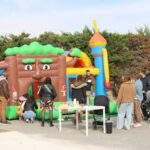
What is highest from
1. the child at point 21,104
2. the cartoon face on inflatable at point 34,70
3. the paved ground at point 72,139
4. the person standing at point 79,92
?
the cartoon face on inflatable at point 34,70

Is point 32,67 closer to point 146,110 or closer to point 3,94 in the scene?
point 3,94

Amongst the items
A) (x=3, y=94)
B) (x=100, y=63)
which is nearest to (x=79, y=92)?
(x=3, y=94)

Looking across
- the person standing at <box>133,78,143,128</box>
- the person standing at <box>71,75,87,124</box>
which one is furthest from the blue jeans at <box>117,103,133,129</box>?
the person standing at <box>71,75,87,124</box>

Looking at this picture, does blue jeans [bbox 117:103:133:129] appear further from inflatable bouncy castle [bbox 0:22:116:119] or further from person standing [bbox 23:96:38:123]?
person standing [bbox 23:96:38:123]

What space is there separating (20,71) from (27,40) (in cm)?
994

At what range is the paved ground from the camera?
19.5 ft

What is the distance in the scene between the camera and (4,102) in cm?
937

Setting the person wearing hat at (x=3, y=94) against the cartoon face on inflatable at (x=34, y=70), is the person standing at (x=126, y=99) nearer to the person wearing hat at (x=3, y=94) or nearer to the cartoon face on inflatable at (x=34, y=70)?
the person wearing hat at (x=3, y=94)

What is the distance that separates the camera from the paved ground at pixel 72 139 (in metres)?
5.95

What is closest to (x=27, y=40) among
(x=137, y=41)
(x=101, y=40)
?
(x=137, y=41)

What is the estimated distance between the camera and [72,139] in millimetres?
6934

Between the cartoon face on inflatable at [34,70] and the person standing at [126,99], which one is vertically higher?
the cartoon face on inflatable at [34,70]

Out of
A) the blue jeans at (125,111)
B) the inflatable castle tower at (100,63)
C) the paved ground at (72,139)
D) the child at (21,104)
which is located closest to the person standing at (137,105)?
the paved ground at (72,139)

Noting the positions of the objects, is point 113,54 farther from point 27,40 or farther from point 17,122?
point 17,122
